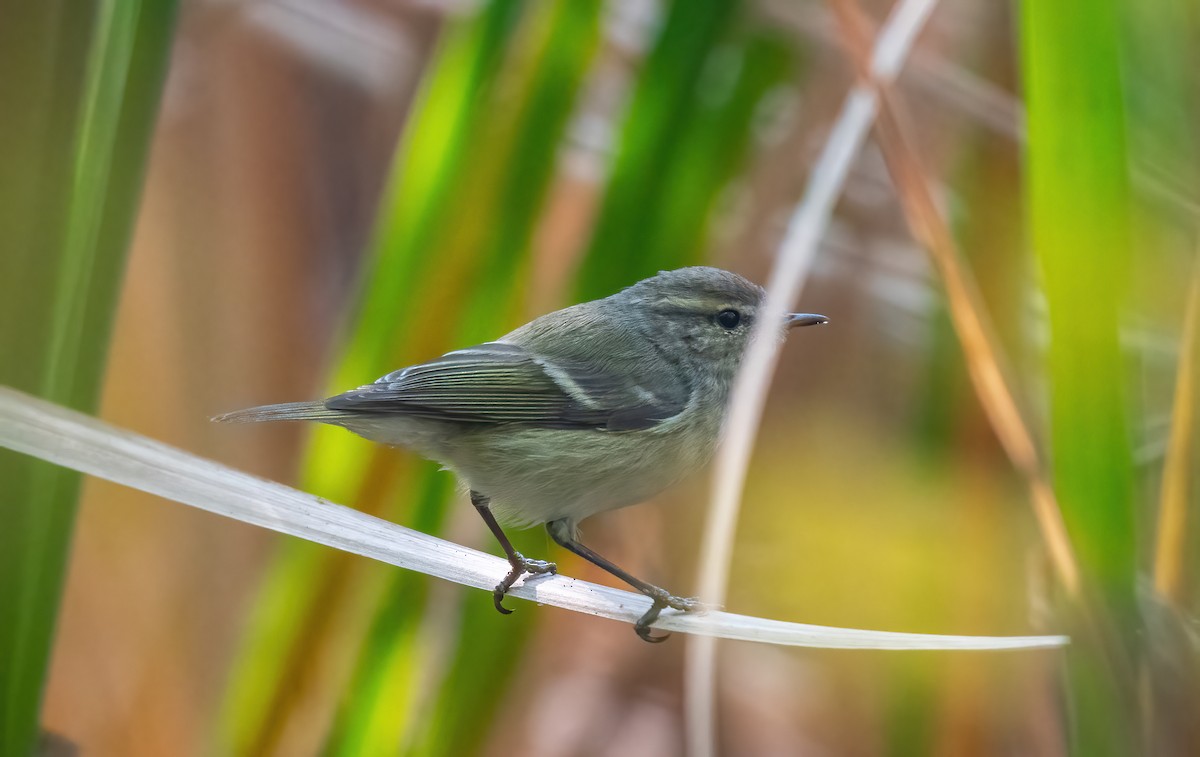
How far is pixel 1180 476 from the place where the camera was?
3.71 ft

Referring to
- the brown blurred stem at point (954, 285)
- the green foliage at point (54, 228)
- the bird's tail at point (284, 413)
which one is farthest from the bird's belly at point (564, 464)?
the green foliage at point (54, 228)

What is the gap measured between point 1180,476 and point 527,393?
0.78 meters

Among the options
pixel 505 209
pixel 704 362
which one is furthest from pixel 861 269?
pixel 505 209

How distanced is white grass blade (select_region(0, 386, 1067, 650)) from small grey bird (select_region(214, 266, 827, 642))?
8.9 inches

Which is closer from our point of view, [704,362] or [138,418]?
[704,362]

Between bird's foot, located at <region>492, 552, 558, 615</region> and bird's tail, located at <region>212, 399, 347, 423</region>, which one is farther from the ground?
bird's tail, located at <region>212, 399, 347, 423</region>

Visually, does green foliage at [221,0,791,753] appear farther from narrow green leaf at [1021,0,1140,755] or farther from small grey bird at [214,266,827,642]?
narrow green leaf at [1021,0,1140,755]

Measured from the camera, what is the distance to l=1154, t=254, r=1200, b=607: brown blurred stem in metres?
1.12

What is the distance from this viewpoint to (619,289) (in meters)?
1.25

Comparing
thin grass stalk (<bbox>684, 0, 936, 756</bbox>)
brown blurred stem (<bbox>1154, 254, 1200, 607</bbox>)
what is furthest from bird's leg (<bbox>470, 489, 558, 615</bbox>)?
brown blurred stem (<bbox>1154, 254, 1200, 607</bbox>)

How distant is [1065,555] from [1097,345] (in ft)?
0.76

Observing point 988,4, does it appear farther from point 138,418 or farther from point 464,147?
point 138,418

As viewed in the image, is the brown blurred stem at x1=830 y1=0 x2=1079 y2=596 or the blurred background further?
the blurred background

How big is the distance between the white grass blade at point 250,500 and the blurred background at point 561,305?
15.4 inches
